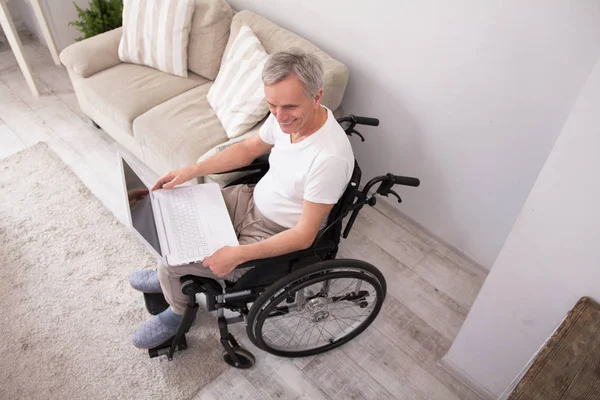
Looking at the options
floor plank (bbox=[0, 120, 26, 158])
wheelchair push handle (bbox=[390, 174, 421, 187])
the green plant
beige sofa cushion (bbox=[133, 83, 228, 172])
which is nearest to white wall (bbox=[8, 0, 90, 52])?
the green plant

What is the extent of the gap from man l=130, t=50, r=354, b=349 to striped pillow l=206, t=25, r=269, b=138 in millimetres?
337

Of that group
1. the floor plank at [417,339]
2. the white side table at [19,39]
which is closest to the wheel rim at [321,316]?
the floor plank at [417,339]

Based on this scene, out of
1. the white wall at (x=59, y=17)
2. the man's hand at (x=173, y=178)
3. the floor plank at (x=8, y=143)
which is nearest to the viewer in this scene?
the man's hand at (x=173, y=178)

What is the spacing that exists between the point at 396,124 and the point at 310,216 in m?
0.89

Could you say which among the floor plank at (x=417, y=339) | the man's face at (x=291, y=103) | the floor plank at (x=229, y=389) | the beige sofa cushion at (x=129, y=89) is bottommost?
the floor plank at (x=229, y=389)

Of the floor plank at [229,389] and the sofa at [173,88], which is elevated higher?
the sofa at [173,88]

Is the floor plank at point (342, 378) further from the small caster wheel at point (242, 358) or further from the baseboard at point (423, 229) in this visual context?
the baseboard at point (423, 229)

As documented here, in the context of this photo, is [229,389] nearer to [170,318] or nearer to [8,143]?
[170,318]

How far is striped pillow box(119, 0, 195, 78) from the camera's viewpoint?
2.37 meters

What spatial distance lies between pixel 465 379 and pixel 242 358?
35.5 inches

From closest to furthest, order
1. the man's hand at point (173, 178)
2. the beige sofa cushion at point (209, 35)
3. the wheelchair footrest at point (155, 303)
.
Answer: the man's hand at point (173, 178), the wheelchair footrest at point (155, 303), the beige sofa cushion at point (209, 35)

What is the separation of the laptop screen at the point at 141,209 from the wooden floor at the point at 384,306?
2.25 feet

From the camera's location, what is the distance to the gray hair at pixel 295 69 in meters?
1.36

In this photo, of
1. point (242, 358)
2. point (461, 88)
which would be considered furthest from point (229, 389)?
point (461, 88)
